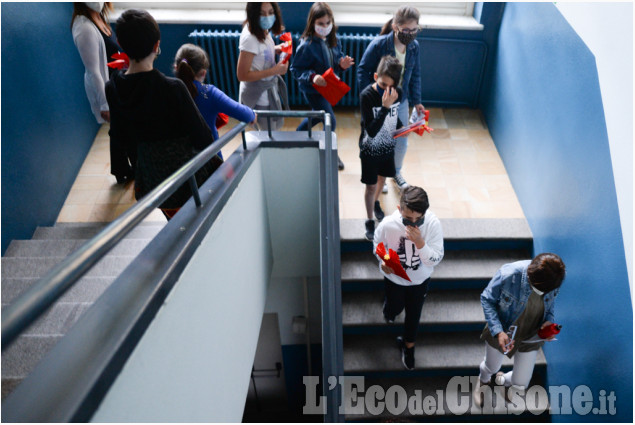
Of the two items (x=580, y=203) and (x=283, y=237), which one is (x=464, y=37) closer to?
(x=580, y=203)

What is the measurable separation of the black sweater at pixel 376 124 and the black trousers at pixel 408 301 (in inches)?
38.7

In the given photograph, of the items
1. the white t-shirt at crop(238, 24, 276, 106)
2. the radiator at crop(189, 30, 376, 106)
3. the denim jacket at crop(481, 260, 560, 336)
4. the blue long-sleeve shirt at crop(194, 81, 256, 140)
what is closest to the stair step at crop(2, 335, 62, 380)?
the blue long-sleeve shirt at crop(194, 81, 256, 140)

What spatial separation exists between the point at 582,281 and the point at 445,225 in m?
1.23

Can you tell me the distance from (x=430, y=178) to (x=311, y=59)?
5.98 ft

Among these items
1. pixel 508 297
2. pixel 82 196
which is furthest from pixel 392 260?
pixel 82 196

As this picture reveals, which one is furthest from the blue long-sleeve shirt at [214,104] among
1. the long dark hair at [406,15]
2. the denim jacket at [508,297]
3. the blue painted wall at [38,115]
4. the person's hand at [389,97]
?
the denim jacket at [508,297]

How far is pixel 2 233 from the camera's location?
3283mm

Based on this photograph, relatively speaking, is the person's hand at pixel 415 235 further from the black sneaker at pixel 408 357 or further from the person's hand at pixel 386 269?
the black sneaker at pixel 408 357

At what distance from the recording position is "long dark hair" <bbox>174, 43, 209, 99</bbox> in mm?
2500

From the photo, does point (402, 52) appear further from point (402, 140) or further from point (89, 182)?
point (89, 182)

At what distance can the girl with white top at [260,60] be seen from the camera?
3197mm

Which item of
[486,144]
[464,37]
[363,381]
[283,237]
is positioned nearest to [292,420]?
[363,381]

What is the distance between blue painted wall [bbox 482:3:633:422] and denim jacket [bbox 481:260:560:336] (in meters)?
0.53

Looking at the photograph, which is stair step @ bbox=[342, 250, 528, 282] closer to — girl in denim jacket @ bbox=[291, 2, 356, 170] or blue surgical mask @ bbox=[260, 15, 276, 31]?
girl in denim jacket @ bbox=[291, 2, 356, 170]
